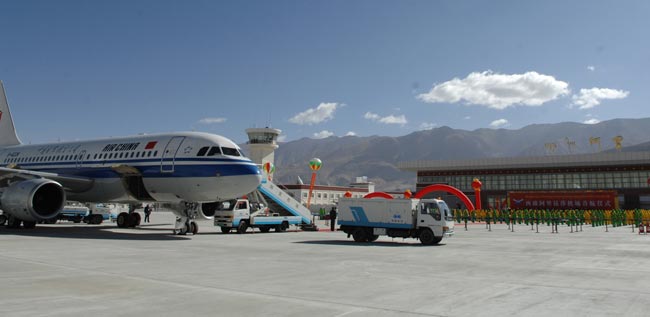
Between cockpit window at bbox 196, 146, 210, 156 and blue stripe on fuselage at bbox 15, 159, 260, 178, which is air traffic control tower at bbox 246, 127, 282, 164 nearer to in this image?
blue stripe on fuselage at bbox 15, 159, 260, 178

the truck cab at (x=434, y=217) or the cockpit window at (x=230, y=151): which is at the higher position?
the cockpit window at (x=230, y=151)

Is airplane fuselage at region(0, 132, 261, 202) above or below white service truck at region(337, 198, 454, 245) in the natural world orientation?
above

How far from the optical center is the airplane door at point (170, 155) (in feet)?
83.9

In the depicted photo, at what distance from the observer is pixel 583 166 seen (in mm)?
87438

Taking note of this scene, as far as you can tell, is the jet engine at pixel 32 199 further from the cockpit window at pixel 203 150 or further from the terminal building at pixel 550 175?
the terminal building at pixel 550 175

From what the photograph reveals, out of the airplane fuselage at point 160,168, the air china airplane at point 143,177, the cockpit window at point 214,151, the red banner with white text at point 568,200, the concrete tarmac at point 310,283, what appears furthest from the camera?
the red banner with white text at point 568,200

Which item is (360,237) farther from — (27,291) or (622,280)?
(27,291)

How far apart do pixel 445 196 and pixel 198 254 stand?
88.2m

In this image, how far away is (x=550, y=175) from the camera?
90250 mm

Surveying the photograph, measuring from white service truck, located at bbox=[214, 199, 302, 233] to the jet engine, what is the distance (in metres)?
8.83

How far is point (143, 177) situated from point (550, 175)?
3251 inches

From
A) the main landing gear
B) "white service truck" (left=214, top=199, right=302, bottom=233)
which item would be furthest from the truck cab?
the main landing gear

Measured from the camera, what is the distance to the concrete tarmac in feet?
27.1

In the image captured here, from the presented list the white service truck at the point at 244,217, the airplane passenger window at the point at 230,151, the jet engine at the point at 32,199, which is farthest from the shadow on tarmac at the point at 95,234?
the airplane passenger window at the point at 230,151
